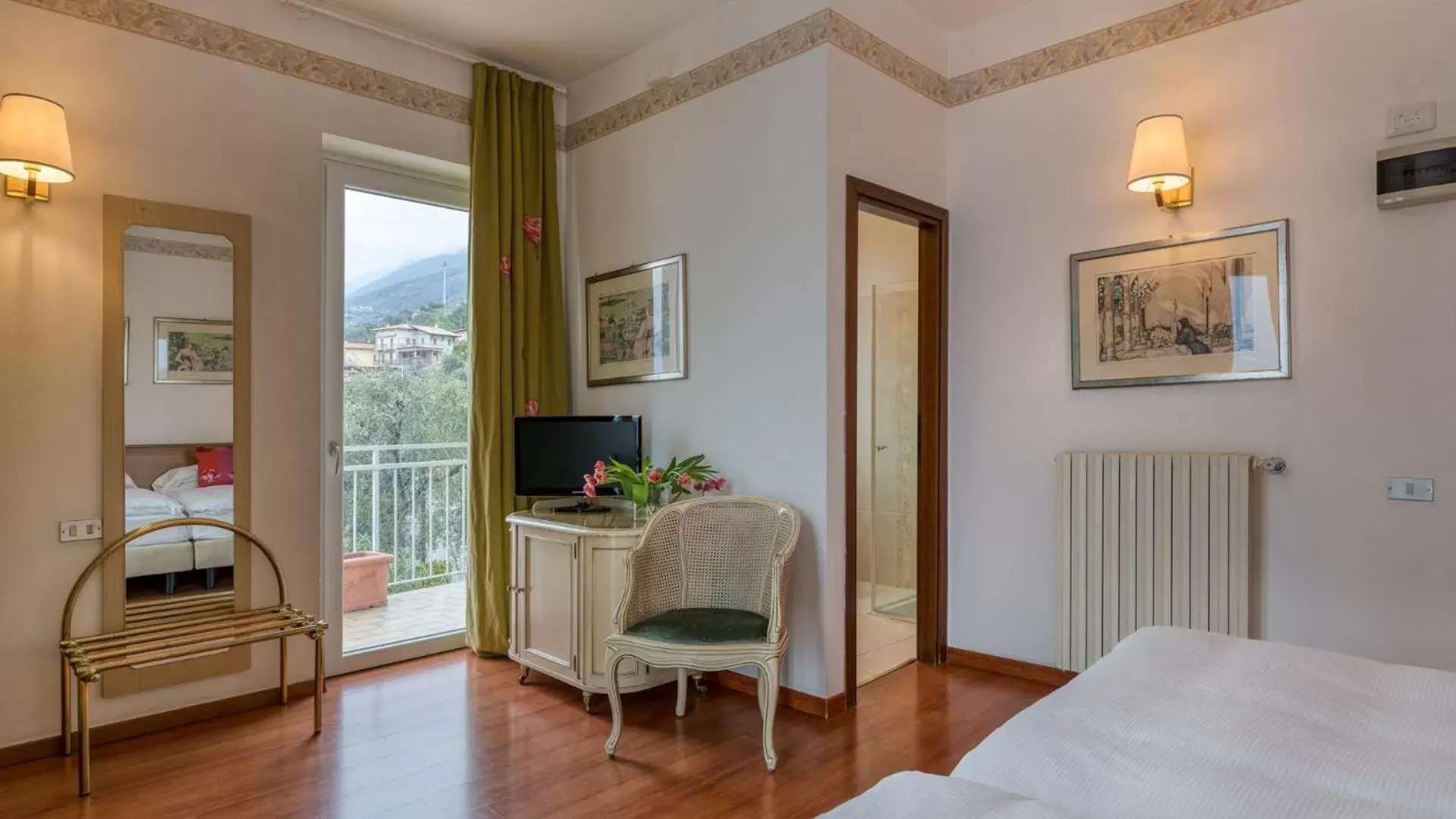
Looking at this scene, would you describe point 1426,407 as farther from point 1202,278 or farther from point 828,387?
point 828,387

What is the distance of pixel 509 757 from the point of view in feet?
9.08

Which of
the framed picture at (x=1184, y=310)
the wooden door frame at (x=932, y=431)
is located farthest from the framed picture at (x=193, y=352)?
the framed picture at (x=1184, y=310)

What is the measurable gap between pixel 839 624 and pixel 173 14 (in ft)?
11.3

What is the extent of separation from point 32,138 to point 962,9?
11.5ft

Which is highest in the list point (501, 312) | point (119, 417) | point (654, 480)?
point (501, 312)

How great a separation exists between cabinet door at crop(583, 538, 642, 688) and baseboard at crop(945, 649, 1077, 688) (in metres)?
1.52

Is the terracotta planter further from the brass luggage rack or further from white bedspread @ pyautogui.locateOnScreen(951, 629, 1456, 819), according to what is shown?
white bedspread @ pyautogui.locateOnScreen(951, 629, 1456, 819)

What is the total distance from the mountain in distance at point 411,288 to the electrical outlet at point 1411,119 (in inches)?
147

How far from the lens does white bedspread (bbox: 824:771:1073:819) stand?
1.05 metres

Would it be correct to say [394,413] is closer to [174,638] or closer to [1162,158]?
[174,638]

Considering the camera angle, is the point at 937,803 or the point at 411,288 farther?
the point at 411,288

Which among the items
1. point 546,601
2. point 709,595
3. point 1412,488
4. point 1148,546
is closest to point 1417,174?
point 1412,488

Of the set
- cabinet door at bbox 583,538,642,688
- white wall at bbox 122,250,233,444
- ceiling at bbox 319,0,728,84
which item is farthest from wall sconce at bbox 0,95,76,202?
cabinet door at bbox 583,538,642,688

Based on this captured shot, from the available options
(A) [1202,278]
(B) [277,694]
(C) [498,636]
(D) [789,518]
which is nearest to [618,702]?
(D) [789,518]
